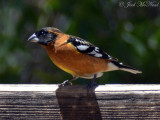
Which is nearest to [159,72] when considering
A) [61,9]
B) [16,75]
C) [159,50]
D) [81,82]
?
[159,50]

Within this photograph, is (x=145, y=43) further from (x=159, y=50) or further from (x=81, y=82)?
(x=81, y=82)

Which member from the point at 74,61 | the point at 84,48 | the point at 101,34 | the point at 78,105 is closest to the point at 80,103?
the point at 78,105

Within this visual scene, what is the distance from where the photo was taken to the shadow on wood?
2479 mm

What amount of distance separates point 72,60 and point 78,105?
3.68 feet

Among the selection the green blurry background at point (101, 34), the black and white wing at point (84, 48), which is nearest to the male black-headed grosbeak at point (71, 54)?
the black and white wing at point (84, 48)

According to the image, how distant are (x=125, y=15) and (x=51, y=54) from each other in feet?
10.8

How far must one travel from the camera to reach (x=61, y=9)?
4902mm

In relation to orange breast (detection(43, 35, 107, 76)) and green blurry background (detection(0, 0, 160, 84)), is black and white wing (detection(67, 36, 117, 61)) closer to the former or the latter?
orange breast (detection(43, 35, 107, 76))

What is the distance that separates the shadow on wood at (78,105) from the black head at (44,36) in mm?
1252

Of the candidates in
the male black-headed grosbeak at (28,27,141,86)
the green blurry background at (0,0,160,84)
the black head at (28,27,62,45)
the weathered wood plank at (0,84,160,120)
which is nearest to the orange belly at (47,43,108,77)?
the male black-headed grosbeak at (28,27,141,86)

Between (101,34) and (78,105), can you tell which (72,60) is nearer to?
(78,105)

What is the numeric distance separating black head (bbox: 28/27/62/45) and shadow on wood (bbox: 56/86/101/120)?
49.3 inches

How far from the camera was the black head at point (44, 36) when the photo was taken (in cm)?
369

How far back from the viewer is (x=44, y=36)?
146 inches
